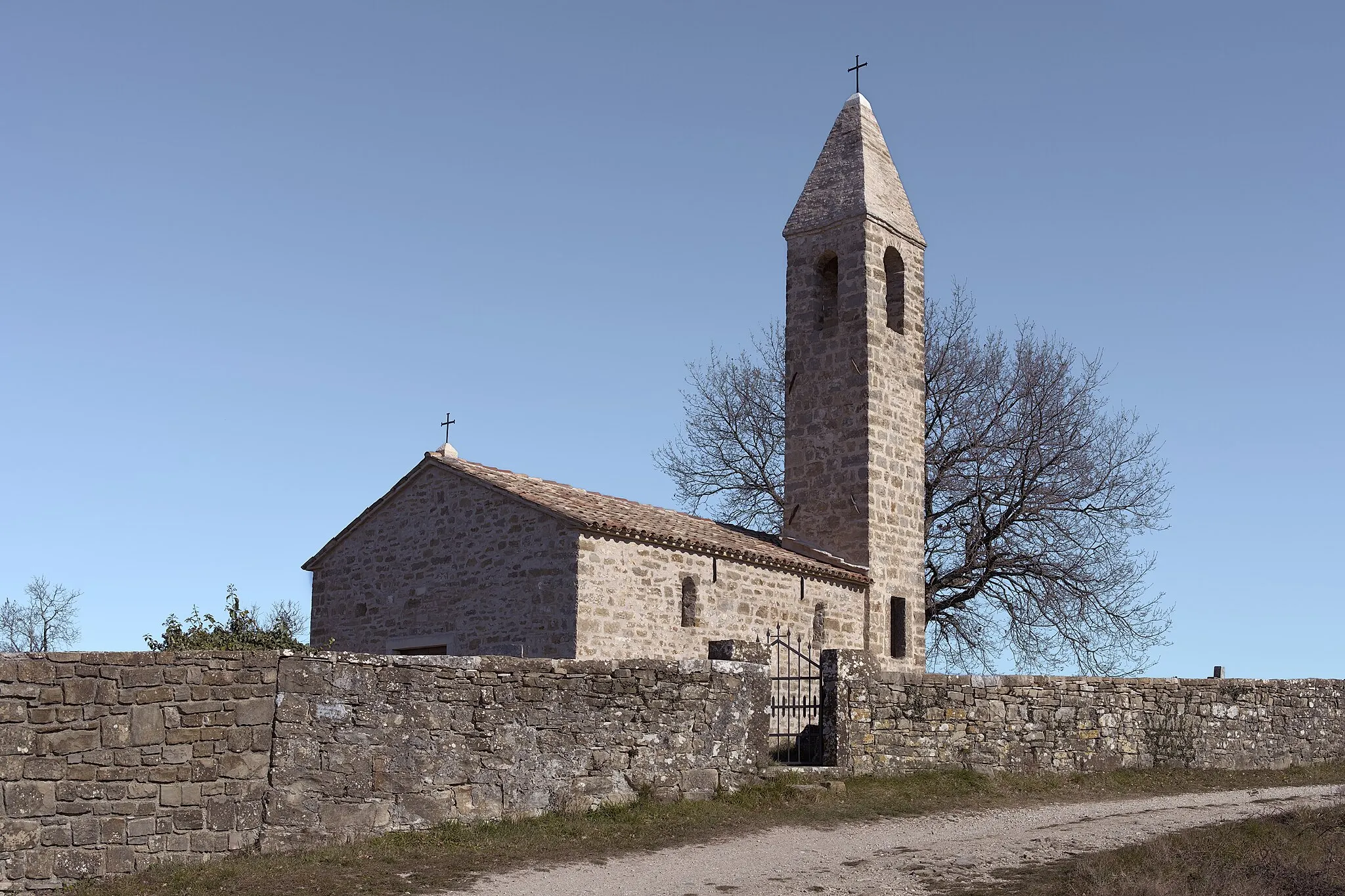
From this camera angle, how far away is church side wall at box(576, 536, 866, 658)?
17.6 metres

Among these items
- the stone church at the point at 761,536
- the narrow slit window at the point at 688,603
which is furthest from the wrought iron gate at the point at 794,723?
the stone church at the point at 761,536

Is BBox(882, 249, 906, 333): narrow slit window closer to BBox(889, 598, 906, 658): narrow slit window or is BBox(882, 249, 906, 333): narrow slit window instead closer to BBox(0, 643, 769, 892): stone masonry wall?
BBox(889, 598, 906, 658): narrow slit window

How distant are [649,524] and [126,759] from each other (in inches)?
396

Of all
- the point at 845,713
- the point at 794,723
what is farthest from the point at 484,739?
the point at 794,723

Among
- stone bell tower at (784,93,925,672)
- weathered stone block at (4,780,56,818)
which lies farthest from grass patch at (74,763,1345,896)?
stone bell tower at (784,93,925,672)

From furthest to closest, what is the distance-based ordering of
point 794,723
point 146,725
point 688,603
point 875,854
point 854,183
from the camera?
point 854,183 → point 688,603 → point 794,723 → point 875,854 → point 146,725

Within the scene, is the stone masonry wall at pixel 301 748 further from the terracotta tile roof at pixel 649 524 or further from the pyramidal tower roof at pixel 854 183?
the pyramidal tower roof at pixel 854 183

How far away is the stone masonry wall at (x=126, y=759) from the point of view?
951cm

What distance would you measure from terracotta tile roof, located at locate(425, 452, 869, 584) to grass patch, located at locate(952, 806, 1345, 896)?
8.71 meters

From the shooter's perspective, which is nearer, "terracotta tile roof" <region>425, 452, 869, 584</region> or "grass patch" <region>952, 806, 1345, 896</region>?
"grass patch" <region>952, 806, 1345, 896</region>

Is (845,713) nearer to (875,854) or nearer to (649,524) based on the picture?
(875,854)

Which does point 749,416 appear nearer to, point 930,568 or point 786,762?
point 930,568

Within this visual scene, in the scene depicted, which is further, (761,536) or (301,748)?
(761,536)

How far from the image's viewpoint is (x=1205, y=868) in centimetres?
1021
